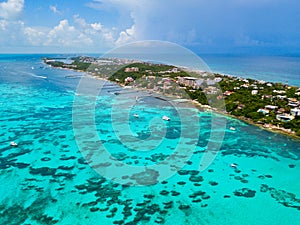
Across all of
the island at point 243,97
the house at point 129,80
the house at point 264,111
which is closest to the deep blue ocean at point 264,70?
the island at point 243,97

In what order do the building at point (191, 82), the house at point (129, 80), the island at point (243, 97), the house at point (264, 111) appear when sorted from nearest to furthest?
the island at point (243, 97)
the house at point (264, 111)
the building at point (191, 82)
the house at point (129, 80)

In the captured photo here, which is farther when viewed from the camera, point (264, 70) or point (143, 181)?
point (264, 70)

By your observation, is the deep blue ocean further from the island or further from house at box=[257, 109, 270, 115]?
house at box=[257, 109, 270, 115]

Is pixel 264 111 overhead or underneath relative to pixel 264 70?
underneath

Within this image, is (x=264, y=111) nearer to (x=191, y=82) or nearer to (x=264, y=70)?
(x=191, y=82)

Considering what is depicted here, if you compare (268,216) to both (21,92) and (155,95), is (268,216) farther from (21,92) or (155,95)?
(21,92)

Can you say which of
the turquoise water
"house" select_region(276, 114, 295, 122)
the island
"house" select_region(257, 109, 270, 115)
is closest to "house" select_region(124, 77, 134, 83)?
the island

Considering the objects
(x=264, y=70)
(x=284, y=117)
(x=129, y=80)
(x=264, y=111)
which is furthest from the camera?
(x=264, y=70)

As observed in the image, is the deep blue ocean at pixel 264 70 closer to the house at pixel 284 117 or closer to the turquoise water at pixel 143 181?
the house at pixel 284 117

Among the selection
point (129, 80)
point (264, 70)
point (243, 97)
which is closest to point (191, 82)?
point (243, 97)
